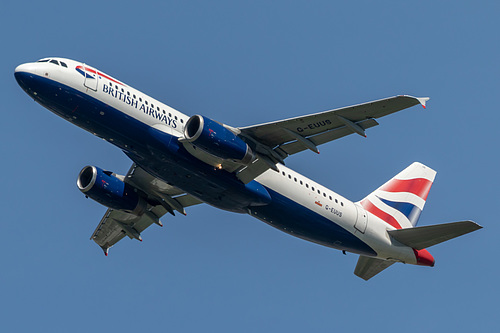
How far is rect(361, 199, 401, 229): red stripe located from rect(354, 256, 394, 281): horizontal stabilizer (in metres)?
2.29

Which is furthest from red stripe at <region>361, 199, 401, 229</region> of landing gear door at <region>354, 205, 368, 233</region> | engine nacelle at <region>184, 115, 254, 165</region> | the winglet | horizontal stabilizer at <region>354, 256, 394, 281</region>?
the winglet

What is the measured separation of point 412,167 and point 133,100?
20209 mm

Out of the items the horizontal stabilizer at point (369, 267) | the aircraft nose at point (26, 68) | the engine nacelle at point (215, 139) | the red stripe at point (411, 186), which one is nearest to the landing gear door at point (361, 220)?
the horizontal stabilizer at point (369, 267)

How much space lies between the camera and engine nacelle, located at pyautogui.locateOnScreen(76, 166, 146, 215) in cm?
4066

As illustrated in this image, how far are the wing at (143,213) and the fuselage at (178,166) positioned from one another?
4.46 metres

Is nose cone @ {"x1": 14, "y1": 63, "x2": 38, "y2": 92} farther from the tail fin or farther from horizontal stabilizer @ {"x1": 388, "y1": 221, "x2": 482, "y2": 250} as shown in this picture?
horizontal stabilizer @ {"x1": 388, "y1": 221, "x2": 482, "y2": 250}

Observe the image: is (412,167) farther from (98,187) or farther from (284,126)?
(98,187)

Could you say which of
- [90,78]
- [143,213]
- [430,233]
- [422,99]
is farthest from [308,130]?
[143,213]

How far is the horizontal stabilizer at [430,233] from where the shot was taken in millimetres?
39250

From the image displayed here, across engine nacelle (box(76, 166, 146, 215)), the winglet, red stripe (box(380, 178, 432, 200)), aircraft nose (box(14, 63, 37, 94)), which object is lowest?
engine nacelle (box(76, 166, 146, 215))

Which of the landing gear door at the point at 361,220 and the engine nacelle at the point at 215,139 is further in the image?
the landing gear door at the point at 361,220

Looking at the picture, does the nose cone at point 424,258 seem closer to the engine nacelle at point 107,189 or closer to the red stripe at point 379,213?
the red stripe at point 379,213

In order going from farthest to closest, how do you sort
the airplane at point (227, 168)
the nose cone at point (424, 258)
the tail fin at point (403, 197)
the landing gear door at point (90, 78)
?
1. the tail fin at point (403, 197)
2. the nose cone at point (424, 258)
3. the landing gear door at point (90, 78)
4. the airplane at point (227, 168)

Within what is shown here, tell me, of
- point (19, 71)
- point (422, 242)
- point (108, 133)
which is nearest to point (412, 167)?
point (422, 242)
